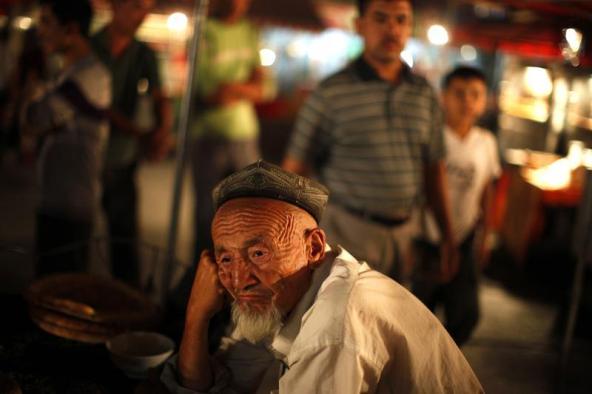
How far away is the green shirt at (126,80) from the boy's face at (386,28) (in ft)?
5.18

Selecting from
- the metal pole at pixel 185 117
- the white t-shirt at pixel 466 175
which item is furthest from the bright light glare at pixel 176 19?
the white t-shirt at pixel 466 175

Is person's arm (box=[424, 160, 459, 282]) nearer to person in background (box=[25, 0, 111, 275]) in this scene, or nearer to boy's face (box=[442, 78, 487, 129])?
boy's face (box=[442, 78, 487, 129])

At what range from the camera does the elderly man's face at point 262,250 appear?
6.32 ft

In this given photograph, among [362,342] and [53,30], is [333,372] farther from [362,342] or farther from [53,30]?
[53,30]

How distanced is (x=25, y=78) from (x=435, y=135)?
121 inches

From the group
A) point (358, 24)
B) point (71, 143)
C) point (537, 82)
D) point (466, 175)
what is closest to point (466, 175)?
point (466, 175)

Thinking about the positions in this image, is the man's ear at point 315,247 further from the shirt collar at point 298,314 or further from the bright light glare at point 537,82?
the bright light glare at point 537,82

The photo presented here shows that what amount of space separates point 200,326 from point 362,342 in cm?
63

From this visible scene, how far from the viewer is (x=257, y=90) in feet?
17.4

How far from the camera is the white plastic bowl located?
2.35 meters

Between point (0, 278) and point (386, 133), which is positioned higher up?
point (386, 133)

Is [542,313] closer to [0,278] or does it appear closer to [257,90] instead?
[257,90]

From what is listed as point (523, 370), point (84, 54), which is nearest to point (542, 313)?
point (523, 370)

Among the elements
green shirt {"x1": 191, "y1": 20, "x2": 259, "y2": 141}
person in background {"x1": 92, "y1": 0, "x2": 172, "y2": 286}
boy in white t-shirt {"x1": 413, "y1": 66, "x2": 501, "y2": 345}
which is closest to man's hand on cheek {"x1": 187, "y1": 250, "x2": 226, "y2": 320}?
person in background {"x1": 92, "y1": 0, "x2": 172, "y2": 286}
